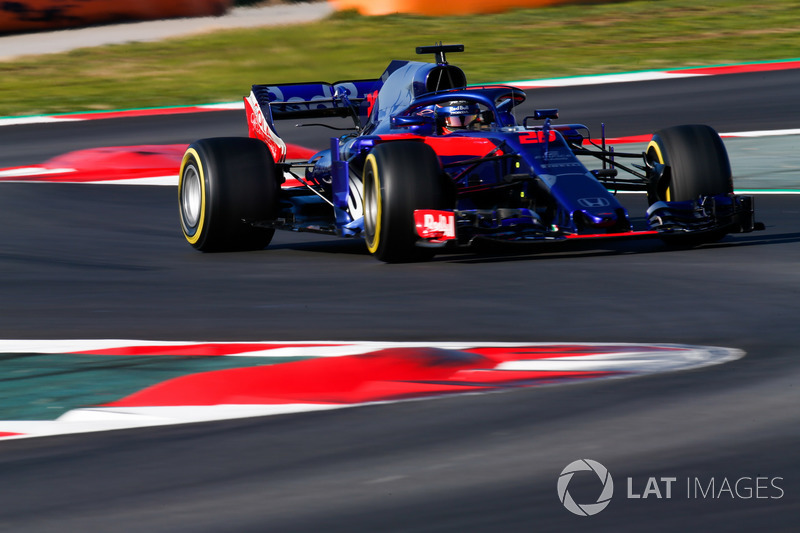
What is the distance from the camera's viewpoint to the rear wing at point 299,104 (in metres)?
11.2

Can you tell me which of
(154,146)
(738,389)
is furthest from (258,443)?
(154,146)

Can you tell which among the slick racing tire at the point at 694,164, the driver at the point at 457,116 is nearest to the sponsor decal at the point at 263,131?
the driver at the point at 457,116

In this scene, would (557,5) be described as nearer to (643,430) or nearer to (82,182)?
(82,182)

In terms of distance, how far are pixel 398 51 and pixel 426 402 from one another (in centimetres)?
2408

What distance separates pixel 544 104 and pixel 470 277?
505 inches

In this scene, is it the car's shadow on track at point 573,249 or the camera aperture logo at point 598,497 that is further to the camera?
the car's shadow on track at point 573,249

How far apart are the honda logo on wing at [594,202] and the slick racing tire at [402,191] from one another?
83cm

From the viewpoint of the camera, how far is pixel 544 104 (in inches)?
830

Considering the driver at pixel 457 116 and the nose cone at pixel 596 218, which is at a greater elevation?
the driver at pixel 457 116

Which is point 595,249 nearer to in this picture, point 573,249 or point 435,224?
point 573,249

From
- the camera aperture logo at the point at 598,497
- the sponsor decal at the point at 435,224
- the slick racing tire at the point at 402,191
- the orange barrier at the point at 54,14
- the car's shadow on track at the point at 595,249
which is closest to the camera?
the camera aperture logo at the point at 598,497

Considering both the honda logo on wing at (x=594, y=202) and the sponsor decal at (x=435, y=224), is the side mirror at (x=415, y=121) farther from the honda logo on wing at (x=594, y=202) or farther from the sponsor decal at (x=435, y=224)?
the honda logo on wing at (x=594, y=202)

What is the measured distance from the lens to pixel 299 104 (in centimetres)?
1135

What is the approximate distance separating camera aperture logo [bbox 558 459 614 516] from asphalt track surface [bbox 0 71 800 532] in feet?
0.10
